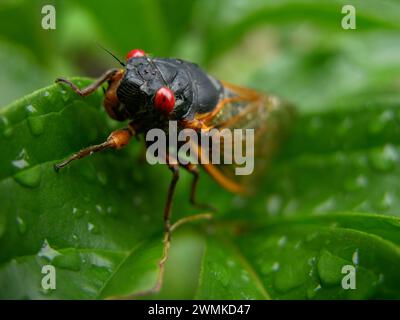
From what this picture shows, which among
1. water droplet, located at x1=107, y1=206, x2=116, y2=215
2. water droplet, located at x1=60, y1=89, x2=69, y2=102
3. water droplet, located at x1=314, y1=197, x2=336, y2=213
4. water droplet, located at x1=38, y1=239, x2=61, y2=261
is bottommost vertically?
water droplet, located at x1=38, y1=239, x2=61, y2=261

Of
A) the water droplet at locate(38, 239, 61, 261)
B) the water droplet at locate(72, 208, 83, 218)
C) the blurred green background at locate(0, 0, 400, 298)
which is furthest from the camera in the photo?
the blurred green background at locate(0, 0, 400, 298)

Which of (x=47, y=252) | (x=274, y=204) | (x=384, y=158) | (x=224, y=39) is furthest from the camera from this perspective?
(x=224, y=39)

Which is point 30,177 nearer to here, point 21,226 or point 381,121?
point 21,226

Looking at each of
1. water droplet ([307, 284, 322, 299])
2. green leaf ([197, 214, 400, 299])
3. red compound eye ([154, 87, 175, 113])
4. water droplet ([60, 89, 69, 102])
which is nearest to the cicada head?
red compound eye ([154, 87, 175, 113])

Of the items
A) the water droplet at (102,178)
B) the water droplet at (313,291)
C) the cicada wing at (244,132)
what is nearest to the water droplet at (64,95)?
the water droplet at (102,178)

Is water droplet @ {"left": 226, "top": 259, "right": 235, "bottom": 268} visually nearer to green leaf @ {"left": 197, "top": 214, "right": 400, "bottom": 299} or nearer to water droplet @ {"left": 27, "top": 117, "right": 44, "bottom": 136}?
green leaf @ {"left": 197, "top": 214, "right": 400, "bottom": 299}

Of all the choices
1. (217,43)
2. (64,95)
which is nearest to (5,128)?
(64,95)
